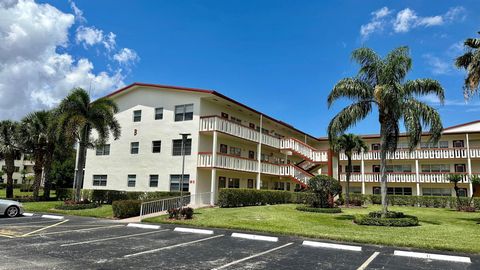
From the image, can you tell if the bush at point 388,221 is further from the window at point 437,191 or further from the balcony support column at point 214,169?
the window at point 437,191

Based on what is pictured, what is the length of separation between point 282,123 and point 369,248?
83.7 feet

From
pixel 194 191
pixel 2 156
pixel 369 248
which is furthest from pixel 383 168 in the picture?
pixel 2 156

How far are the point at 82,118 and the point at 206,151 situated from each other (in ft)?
29.4

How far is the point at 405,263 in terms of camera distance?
9.57 metres

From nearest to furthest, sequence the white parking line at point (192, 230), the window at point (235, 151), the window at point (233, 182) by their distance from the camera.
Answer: the white parking line at point (192, 230)
the window at point (233, 182)
the window at point (235, 151)

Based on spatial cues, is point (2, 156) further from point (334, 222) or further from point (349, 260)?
point (349, 260)

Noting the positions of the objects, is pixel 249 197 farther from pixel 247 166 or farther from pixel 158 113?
pixel 158 113

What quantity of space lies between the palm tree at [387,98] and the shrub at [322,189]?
6.53 m

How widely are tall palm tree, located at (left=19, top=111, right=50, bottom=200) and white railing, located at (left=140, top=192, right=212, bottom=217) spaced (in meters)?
14.8

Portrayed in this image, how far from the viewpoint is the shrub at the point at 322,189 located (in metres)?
24.6

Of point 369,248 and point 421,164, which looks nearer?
point 369,248

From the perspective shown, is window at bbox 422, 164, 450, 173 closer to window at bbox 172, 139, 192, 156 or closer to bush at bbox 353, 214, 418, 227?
bush at bbox 353, 214, 418, 227

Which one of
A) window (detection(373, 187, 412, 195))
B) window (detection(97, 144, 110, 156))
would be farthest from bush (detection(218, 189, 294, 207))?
window (detection(373, 187, 412, 195))

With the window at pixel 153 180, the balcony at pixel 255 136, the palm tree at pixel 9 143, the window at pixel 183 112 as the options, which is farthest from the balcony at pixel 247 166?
the palm tree at pixel 9 143
